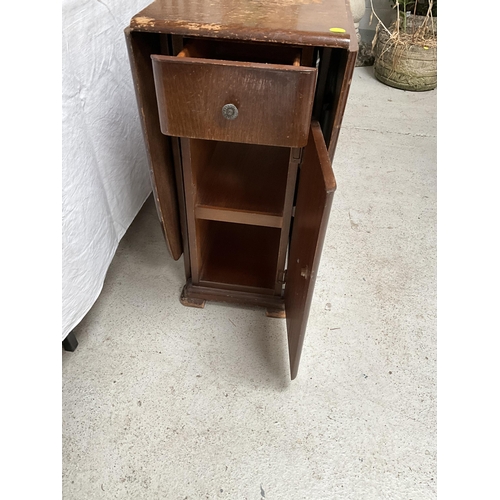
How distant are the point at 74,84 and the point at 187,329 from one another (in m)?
0.63

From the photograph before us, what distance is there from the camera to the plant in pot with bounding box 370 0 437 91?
7.48 ft

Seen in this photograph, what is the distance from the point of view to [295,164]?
86cm

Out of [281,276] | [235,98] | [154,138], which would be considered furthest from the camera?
[281,276]

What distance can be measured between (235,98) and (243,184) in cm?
36

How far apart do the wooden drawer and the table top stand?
0.05 meters

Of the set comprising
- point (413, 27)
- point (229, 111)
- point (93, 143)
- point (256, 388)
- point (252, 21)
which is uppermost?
point (252, 21)

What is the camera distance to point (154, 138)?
32.7 inches

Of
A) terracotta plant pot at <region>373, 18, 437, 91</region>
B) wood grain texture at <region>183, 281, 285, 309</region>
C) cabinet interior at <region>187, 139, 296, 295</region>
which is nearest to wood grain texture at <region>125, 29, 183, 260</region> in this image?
cabinet interior at <region>187, 139, 296, 295</region>

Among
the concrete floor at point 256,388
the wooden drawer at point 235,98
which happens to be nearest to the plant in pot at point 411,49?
the concrete floor at point 256,388

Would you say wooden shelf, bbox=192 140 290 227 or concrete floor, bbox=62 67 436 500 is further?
wooden shelf, bbox=192 140 290 227

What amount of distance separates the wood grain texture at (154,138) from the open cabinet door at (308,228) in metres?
0.29

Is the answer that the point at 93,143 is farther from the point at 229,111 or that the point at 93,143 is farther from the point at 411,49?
the point at 411,49

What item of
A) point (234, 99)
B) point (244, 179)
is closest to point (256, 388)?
point (244, 179)

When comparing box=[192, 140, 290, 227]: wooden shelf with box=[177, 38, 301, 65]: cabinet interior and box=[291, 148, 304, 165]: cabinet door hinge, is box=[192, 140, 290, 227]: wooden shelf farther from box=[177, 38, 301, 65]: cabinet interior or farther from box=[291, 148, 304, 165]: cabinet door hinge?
box=[177, 38, 301, 65]: cabinet interior
